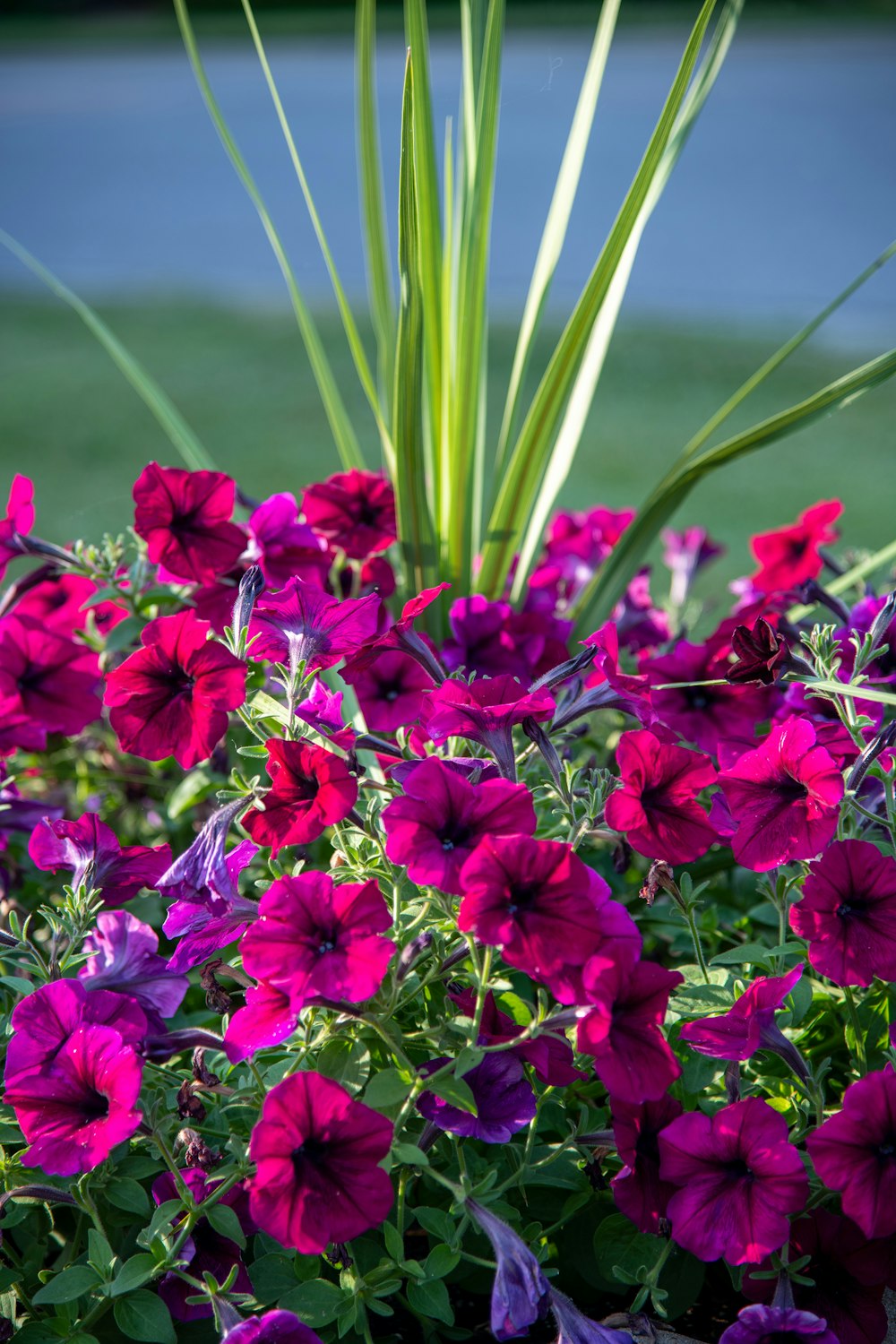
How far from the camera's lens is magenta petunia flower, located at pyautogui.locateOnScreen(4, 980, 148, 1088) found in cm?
86

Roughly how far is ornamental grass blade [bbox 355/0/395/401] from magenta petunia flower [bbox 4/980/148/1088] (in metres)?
0.83

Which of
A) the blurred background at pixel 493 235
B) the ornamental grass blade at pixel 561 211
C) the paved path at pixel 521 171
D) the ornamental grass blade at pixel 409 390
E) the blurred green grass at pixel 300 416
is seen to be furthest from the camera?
the paved path at pixel 521 171

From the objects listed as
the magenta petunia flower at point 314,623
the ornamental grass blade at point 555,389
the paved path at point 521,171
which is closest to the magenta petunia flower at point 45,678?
the magenta petunia flower at point 314,623

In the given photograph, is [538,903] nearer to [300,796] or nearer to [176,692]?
[300,796]

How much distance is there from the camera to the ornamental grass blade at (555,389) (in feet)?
4.10

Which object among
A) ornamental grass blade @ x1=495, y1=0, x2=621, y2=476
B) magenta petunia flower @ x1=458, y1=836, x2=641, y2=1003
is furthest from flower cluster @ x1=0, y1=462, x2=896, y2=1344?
ornamental grass blade @ x1=495, y1=0, x2=621, y2=476

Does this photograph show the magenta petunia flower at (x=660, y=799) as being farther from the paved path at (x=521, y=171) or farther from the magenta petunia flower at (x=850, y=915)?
the paved path at (x=521, y=171)

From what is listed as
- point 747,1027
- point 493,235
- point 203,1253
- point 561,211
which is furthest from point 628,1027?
point 493,235

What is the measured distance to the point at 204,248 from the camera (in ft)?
24.3

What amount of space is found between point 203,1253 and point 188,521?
645 millimetres

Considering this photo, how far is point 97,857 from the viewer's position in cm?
100

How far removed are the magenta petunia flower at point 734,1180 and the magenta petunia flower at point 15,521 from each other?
820 mm

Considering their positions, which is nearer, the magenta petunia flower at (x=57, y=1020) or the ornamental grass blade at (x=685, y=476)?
the magenta petunia flower at (x=57, y=1020)

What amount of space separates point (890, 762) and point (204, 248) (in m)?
7.08
